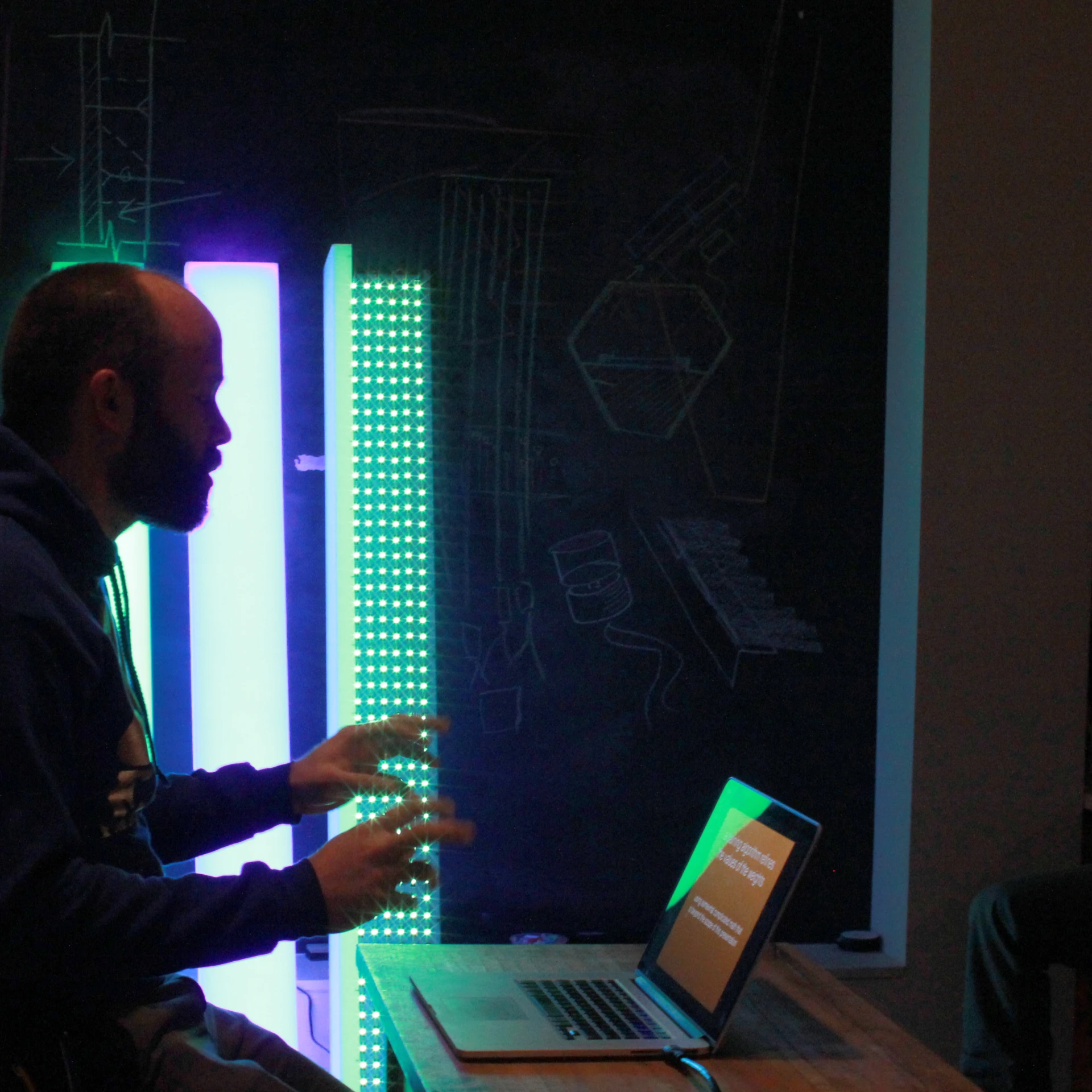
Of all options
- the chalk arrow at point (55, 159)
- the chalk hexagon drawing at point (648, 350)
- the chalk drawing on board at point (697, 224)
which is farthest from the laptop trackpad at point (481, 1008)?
the chalk arrow at point (55, 159)

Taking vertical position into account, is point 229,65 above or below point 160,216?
above

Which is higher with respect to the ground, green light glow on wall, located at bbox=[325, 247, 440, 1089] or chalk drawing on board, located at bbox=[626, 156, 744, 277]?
chalk drawing on board, located at bbox=[626, 156, 744, 277]

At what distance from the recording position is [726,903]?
1.72 m

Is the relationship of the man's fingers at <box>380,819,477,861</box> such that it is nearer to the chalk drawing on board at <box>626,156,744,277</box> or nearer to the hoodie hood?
the hoodie hood

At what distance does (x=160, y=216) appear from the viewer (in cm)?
257

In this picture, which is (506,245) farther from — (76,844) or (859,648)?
(76,844)

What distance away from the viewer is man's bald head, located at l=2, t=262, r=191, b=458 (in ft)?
4.90

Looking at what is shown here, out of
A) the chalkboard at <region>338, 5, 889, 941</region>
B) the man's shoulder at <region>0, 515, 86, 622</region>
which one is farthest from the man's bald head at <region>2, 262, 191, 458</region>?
the chalkboard at <region>338, 5, 889, 941</region>

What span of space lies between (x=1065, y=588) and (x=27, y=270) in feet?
7.91

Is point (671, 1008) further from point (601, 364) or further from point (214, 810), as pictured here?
point (601, 364)

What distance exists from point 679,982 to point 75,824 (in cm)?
89

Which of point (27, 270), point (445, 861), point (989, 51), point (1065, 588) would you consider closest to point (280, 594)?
point (445, 861)

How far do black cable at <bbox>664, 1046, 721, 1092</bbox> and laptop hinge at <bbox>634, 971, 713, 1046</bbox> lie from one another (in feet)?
0.17

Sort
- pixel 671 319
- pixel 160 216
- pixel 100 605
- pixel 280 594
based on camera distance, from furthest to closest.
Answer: pixel 671 319, pixel 160 216, pixel 280 594, pixel 100 605
